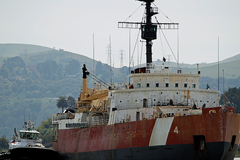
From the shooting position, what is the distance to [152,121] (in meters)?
40.9

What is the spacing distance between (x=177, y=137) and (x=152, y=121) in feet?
10.1

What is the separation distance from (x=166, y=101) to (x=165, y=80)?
2.60 m

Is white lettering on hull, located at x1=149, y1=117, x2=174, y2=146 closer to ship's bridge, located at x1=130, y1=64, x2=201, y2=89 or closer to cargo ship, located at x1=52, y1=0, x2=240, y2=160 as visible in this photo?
cargo ship, located at x1=52, y1=0, x2=240, y2=160

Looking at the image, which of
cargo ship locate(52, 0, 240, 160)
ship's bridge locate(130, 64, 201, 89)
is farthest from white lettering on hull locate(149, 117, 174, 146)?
ship's bridge locate(130, 64, 201, 89)

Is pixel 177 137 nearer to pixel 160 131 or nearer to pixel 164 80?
pixel 160 131

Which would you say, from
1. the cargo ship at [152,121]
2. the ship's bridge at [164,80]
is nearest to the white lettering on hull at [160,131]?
the cargo ship at [152,121]

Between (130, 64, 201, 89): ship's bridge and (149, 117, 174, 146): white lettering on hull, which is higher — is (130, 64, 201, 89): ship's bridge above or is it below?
above

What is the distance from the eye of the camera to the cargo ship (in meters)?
37.5

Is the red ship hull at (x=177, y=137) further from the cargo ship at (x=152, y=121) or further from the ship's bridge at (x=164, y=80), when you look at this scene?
the ship's bridge at (x=164, y=80)

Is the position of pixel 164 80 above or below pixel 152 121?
above

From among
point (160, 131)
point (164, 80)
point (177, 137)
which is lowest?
point (177, 137)

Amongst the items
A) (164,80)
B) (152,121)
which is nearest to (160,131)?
(152,121)

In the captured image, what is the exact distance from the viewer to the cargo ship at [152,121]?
37531mm

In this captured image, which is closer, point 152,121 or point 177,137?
point 177,137
